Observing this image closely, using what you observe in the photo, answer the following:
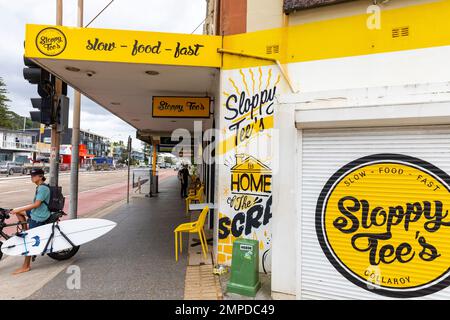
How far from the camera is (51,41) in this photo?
480 cm

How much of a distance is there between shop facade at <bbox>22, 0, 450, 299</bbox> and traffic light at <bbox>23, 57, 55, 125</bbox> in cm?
68

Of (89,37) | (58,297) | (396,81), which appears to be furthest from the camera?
(89,37)

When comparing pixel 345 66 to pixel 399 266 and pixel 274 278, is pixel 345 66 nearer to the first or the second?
pixel 399 266

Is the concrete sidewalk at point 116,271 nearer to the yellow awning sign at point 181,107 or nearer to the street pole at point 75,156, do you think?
the street pole at point 75,156

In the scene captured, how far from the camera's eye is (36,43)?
4.77 metres

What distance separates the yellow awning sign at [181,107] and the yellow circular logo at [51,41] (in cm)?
230

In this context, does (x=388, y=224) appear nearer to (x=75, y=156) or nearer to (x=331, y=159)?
(x=331, y=159)

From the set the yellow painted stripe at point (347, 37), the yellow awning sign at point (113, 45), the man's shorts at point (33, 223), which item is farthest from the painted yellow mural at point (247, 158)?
the man's shorts at point (33, 223)

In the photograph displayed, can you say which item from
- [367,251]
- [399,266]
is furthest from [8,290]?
[399,266]

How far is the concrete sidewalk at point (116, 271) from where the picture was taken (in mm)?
4074

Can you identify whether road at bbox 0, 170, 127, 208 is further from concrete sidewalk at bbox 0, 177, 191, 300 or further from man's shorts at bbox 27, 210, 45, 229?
man's shorts at bbox 27, 210, 45, 229

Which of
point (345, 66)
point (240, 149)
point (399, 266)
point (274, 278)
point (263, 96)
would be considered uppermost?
point (345, 66)

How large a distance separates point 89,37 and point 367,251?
201 inches

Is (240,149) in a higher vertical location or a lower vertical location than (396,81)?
lower
